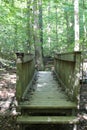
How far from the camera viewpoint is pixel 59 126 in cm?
531

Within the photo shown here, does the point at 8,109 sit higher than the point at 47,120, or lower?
lower

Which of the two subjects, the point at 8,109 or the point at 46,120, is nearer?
the point at 46,120

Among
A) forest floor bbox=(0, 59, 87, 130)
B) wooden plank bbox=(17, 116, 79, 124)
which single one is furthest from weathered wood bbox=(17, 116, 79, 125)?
forest floor bbox=(0, 59, 87, 130)

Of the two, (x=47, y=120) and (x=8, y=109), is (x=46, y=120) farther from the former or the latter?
(x=8, y=109)

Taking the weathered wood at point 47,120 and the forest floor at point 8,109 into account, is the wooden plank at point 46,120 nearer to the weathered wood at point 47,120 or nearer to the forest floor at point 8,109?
the weathered wood at point 47,120

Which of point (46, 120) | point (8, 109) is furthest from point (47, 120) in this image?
point (8, 109)

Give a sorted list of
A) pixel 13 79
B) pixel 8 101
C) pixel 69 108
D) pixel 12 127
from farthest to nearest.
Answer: pixel 13 79 < pixel 8 101 < pixel 12 127 < pixel 69 108

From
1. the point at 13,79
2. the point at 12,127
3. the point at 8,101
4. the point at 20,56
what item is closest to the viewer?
the point at 20,56

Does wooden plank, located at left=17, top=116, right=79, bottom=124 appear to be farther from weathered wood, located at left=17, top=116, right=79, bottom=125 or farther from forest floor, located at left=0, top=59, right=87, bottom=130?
forest floor, located at left=0, top=59, right=87, bottom=130

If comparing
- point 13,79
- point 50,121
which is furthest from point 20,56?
point 13,79

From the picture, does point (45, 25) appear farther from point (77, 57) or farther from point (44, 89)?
point (77, 57)

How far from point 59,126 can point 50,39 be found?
24147 millimetres

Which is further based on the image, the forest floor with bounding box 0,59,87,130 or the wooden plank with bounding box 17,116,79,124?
the forest floor with bounding box 0,59,87,130

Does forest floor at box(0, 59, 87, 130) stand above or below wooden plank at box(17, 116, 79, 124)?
below
